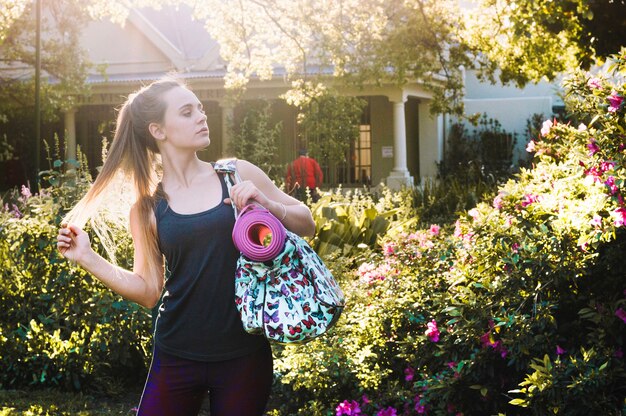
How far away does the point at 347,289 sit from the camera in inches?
245

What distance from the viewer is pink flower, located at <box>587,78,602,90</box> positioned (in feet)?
14.9

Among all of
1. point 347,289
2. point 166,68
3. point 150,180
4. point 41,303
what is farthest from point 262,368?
point 166,68

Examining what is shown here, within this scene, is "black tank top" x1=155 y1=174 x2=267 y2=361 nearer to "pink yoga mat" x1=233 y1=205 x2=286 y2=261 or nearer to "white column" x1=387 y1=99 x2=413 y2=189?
"pink yoga mat" x1=233 y1=205 x2=286 y2=261

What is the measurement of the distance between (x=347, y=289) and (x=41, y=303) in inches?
93.8

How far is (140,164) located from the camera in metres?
3.28

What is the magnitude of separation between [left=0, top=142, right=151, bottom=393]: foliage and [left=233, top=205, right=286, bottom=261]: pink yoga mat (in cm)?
364

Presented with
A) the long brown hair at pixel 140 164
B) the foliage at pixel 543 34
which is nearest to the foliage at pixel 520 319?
the long brown hair at pixel 140 164

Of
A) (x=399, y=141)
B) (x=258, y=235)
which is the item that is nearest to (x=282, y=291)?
(x=258, y=235)

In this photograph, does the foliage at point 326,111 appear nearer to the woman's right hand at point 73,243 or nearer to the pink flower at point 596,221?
the pink flower at point 596,221

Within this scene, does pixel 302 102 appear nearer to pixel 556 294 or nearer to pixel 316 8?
pixel 316 8

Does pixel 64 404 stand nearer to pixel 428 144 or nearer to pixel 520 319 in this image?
pixel 520 319

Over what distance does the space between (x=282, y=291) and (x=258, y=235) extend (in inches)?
7.6

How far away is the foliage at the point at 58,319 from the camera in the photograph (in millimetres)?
6375

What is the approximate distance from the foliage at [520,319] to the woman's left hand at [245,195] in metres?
1.72
